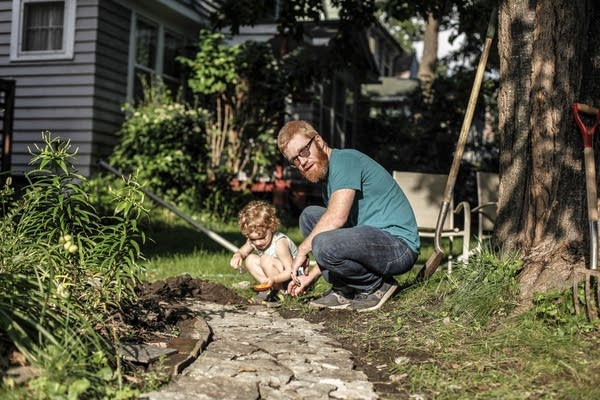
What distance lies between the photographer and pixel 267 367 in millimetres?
3438

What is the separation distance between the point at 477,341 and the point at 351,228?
1.28 m

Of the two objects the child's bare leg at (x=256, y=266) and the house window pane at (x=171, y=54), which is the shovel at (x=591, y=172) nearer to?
the child's bare leg at (x=256, y=266)

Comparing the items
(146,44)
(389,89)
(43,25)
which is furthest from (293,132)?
(389,89)

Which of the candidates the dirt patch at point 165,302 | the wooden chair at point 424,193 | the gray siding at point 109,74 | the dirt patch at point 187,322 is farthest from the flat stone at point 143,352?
the gray siding at point 109,74

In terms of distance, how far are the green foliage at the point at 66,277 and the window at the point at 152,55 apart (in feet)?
27.2

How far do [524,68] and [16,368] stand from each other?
3.36 m

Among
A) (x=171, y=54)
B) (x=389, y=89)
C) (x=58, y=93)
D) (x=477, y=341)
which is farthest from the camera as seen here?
(x=389, y=89)

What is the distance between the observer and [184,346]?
361cm

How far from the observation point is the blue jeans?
Result: 455 cm

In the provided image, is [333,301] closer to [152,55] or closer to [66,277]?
[66,277]

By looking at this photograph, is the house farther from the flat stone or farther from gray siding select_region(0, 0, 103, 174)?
the flat stone

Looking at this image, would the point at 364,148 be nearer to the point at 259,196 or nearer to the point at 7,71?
the point at 259,196

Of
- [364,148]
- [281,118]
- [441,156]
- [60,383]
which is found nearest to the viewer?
[60,383]

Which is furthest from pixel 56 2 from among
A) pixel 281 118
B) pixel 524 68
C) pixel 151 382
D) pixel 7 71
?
pixel 151 382
